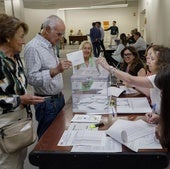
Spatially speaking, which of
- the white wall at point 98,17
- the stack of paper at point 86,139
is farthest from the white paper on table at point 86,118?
the white wall at point 98,17

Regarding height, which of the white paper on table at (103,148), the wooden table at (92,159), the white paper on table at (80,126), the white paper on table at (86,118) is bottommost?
the wooden table at (92,159)

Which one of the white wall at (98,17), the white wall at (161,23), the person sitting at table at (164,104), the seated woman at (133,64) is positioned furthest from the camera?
the white wall at (98,17)

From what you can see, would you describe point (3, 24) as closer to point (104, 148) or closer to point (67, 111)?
point (67, 111)

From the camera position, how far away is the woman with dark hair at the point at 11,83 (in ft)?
5.43

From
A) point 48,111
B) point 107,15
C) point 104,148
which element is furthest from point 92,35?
point 104,148

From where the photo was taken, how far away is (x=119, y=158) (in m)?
1.31

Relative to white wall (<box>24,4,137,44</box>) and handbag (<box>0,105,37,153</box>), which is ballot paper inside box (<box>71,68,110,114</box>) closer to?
handbag (<box>0,105,37,153</box>)

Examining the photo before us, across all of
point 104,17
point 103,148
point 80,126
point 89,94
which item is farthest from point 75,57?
point 104,17

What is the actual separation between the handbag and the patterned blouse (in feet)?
0.35

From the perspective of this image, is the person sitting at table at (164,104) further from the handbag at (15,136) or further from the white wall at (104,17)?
the white wall at (104,17)

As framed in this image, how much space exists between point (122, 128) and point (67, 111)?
61 centimetres

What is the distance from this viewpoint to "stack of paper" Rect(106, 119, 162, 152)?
54.3 inches

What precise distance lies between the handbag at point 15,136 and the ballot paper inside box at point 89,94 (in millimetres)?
438

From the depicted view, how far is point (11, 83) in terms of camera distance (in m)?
1.68
